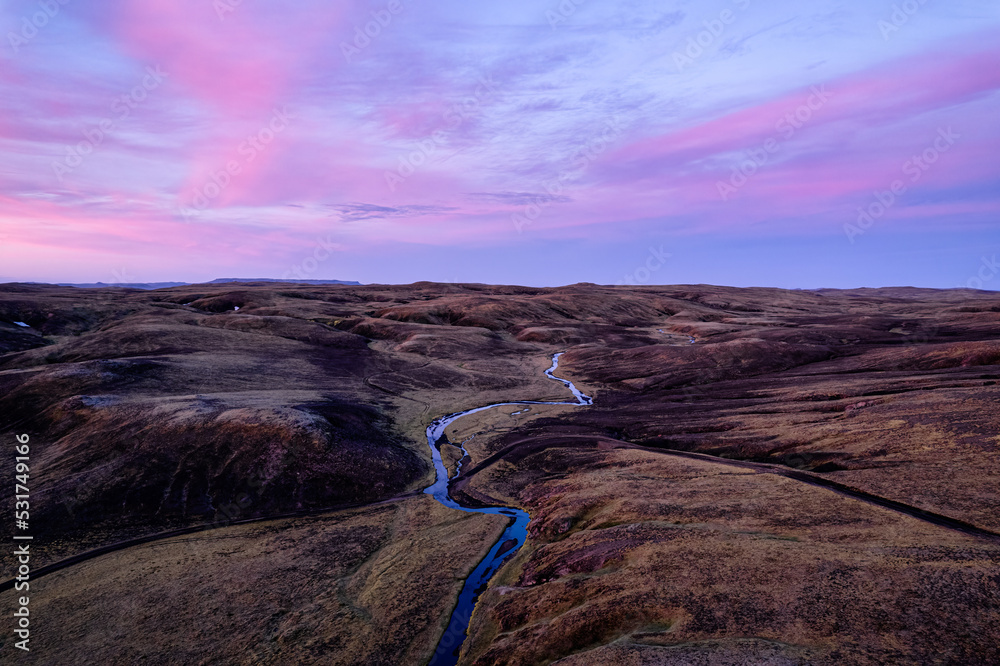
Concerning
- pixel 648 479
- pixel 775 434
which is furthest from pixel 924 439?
pixel 648 479

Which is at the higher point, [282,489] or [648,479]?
[648,479]

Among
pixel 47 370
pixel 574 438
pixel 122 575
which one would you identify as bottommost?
pixel 122 575

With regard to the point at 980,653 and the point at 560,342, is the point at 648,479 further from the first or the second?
the point at 560,342

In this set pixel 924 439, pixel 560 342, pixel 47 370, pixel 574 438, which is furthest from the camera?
pixel 560 342

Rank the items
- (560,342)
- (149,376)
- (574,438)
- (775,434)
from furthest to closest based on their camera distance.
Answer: (560,342), (149,376), (574,438), (775,434)

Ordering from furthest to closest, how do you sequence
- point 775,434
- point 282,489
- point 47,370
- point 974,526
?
point 47,370
point 775,434
point 282,489
point 974,526

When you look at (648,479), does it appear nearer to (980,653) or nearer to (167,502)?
(980,653)

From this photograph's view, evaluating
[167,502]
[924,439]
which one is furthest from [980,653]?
[167,502]

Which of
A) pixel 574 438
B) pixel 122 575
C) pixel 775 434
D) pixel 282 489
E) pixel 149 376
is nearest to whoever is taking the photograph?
pixel 122 575

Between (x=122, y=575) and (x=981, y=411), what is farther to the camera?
(x=981, y=411)
